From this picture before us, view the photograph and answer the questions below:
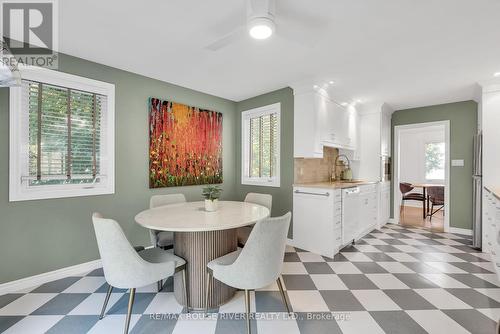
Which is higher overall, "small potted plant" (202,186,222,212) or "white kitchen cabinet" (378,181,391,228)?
"small potted plant" (202,186,222,212)

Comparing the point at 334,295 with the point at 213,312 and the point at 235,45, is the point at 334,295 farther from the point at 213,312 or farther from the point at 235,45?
the point at 235,45

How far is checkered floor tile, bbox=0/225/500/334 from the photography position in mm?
1626

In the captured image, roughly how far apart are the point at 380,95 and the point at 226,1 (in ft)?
10.4

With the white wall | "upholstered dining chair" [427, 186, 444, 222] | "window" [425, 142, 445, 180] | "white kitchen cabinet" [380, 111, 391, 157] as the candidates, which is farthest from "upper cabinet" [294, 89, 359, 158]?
"window" [425, 142, 445, 180]

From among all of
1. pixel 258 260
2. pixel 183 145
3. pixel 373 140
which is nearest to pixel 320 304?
pixel 258 260

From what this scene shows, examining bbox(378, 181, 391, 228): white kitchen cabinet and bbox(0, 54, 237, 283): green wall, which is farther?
bbox(378, 181, 391, 228): white kitchen cabinet

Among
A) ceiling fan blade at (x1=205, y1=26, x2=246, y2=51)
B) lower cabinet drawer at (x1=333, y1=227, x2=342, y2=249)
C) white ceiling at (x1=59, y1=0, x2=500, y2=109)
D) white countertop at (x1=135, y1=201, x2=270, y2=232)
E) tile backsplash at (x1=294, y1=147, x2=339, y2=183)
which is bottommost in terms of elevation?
lower cabinet drawer at (x1=333, y1=227, x2=342, y2=249)

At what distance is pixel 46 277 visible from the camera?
7.35ft

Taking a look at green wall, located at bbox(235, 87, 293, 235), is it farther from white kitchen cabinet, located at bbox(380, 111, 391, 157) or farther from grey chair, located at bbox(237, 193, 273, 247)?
white kitchen cabinet, located at bbox(380, 111, 391, 157)

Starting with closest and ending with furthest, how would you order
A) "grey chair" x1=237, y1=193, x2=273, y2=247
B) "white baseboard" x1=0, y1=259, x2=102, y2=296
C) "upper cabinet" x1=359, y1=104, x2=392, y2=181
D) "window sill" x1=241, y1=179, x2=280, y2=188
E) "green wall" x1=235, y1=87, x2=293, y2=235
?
1. "white baseboard" x1=0, y1=259, x2=102, y2=296
2. "grey chair" x1=237, y1=193, x2=273, y2=247
3. "green wall" x1=235, y1=87, x2=293, y2=235
4. "window sill" x1=241, y1=179, x2=280, y2=188
5. "upper cabinet" x1=359, y1=104, x2=392, y2=181

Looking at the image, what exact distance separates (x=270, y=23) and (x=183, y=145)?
2.27 m

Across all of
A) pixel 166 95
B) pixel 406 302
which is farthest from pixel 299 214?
pixel 166 95

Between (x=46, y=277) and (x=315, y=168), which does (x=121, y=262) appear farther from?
(x=315, y=168)

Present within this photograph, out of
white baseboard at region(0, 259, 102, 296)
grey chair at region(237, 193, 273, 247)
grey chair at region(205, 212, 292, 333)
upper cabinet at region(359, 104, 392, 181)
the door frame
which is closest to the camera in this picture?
grey chair at region(205, 212, 292, 333)
